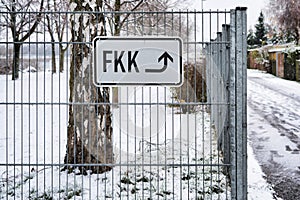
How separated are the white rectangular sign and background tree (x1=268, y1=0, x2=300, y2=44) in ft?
93.4

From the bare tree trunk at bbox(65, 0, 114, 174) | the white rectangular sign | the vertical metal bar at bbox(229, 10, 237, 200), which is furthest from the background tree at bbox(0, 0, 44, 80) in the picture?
the vertical metal bar at bbox(229, 10, 237, 200)

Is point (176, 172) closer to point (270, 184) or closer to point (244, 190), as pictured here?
point (270, 184)

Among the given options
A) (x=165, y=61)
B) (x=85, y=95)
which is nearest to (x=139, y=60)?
(x=165, y=61)

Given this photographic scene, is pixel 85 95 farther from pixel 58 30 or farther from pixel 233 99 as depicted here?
pixel 233 99

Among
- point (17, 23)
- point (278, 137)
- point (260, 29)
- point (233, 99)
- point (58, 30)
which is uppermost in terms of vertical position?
point (260, 29)

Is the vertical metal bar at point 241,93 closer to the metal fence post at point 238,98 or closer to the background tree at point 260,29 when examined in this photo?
the metal fence post at point 238,98

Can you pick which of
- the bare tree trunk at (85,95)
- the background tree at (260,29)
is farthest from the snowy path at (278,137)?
the background tree at (260,29)

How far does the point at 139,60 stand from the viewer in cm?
414

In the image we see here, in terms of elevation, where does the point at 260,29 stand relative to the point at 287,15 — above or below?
above

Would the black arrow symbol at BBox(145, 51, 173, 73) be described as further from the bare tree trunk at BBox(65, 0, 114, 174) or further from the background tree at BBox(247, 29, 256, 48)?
the background tree at BBox(247, 29, 256, 48)

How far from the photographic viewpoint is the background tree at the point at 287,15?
31.9 m

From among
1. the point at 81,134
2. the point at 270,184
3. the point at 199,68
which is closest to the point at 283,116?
the point at 199,68

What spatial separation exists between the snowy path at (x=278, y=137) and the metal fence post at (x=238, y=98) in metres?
1.40

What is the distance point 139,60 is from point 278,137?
5867 mm
